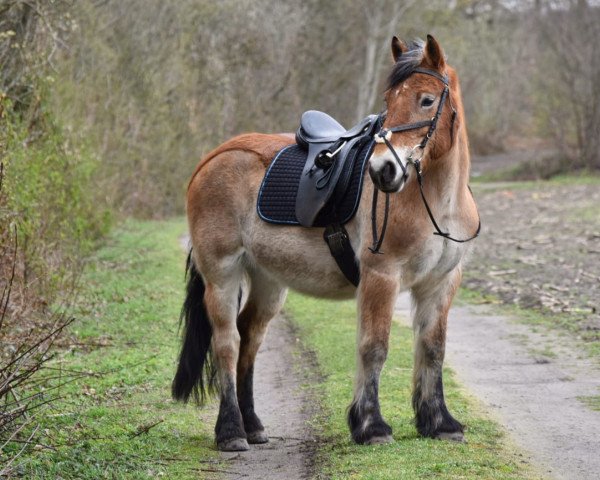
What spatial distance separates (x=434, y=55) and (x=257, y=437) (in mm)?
2874

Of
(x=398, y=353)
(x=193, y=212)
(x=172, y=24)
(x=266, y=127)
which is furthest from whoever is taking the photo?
(x=266, y=127)

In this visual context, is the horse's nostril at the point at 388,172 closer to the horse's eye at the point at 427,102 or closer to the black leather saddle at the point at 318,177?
the horse's eye at the point at 427,102

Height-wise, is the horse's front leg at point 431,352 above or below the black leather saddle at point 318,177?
below

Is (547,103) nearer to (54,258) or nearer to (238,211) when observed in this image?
(54,258)

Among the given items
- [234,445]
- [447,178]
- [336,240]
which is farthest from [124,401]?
[447,178]

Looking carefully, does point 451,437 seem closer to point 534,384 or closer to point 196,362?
point 196,362

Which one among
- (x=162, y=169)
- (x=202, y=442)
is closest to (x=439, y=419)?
(x=202, y=442)

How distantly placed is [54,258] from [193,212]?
14.7 ft

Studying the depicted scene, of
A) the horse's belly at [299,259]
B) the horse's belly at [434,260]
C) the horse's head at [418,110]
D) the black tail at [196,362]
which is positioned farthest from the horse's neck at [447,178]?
the black tail at [196,362]

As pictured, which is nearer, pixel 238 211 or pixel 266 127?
pixel 238 211

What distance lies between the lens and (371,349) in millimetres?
6363

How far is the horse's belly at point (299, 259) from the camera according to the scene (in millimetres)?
6852

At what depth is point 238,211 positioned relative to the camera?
7.28 m

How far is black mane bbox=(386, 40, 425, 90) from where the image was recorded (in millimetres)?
6160
